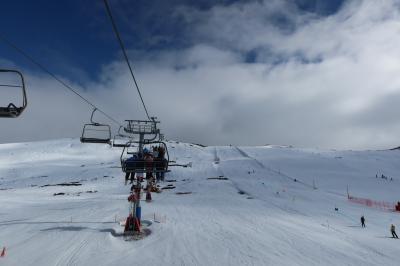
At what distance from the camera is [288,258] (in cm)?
1733

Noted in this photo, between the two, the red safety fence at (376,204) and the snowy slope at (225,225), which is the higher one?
the snowy slope at (225,225)

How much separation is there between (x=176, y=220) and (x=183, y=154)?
8324 centimetres

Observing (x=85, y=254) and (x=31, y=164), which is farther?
(x=31, y=164)

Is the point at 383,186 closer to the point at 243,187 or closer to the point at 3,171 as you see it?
the point at 243,187

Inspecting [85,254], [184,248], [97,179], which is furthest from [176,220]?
[97,179]

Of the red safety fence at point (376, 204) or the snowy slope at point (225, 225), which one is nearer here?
the snowy slope at point (225, 225)

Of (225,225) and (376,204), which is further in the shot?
(376,204)

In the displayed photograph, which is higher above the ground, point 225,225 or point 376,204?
point 225,225

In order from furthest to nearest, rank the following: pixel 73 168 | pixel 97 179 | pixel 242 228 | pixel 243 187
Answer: pixel 73 168 < pixel 97 179 < pixel 243 187 < pixel 242 228

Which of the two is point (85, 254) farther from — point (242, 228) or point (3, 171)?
point (3, 171)

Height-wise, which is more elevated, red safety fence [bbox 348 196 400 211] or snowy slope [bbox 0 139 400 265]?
snowy slope [bbox 0 139 400 265]

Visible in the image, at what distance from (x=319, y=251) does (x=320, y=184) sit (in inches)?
1702

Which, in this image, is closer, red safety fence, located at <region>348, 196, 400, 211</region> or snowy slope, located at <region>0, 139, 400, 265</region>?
snowy slope, located at <region>0, 139, 400, 265</region>

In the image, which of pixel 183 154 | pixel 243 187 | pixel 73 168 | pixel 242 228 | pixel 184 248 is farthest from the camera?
pixel 183 154
